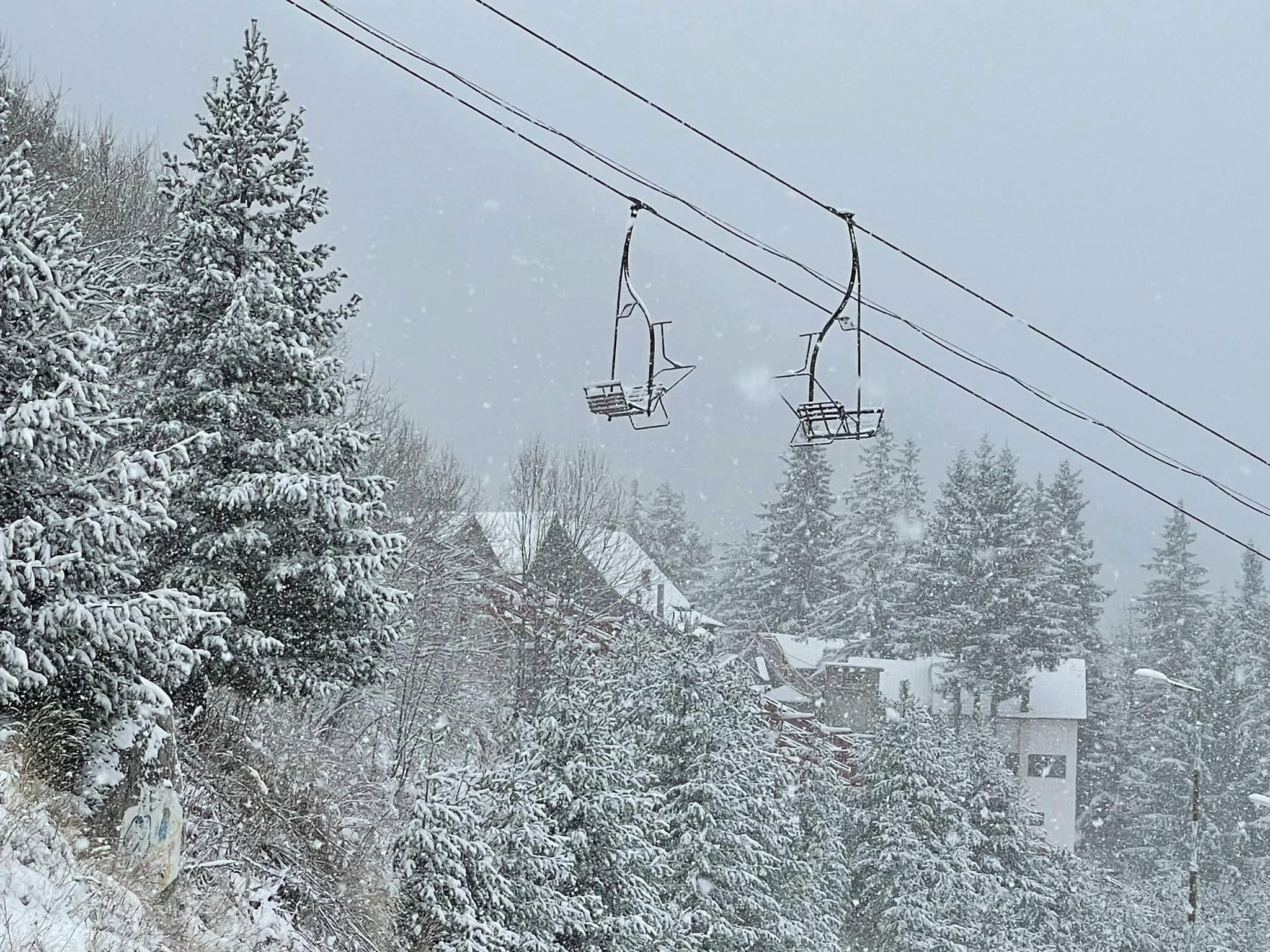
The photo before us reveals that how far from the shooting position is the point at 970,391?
32.8 feet

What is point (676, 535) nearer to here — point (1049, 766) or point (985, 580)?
point (985, 580)

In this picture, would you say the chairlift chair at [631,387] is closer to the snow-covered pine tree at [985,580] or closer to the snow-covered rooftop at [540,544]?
the snow-covered rooftop at [540,544]

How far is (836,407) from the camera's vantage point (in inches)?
335

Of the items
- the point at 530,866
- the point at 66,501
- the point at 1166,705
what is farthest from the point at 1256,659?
the point at 66,501

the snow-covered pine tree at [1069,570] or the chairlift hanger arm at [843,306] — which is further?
the snow-covered pine tree at [1069,570]

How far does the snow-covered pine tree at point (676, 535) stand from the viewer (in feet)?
238

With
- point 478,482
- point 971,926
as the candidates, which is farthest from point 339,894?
point 478,482

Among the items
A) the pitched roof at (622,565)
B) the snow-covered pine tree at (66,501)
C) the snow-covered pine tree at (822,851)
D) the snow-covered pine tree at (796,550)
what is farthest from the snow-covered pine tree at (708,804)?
the snow-covered pine tree at (796,550)

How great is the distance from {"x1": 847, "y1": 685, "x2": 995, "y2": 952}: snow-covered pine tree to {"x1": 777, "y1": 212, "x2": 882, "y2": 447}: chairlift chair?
19.0 meters

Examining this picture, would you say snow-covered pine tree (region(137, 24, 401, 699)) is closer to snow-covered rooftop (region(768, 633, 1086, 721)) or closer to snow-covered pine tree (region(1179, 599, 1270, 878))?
snow-covered rooftop (region(768, 633, 1086, 721))

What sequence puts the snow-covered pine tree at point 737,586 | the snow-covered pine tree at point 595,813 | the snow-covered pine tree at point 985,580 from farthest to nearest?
the snow-covered pine tree at point 737,586 → the snow-covered pine tree at point 985,580 → the snow-covered pine tree at point 595,813

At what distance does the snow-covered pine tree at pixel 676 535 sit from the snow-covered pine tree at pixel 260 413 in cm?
5859

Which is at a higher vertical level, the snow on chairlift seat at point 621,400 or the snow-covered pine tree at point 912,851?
the snow on chairlift seat at point 621,400

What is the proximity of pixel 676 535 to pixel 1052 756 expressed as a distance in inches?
1270
